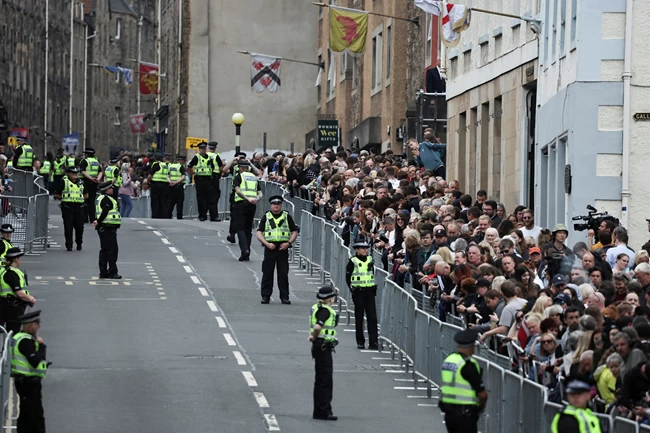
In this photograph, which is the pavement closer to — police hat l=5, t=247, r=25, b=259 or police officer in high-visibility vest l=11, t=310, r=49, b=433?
police officer in high-visibility vest l=11, t=310, r=49, b=433

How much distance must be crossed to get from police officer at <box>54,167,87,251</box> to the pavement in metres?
1.84

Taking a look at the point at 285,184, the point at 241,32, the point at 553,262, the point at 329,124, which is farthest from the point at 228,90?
the point at 553,262

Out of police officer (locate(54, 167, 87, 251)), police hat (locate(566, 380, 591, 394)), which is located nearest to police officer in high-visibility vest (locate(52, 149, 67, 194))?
police officer (locate(54, 167, 87, 251))

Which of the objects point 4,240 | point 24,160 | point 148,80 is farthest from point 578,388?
point 148,80

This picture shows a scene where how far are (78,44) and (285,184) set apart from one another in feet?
280

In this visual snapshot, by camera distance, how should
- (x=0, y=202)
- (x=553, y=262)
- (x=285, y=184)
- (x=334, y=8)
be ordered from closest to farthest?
(x=553, y=262) < (x=0, y=202) < (x=285, y=184) < (x=334, y=8)

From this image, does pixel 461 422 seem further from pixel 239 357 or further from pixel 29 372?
pixel 239 357

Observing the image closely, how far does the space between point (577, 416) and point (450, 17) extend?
69.7 ft

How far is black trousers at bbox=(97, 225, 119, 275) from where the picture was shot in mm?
32000

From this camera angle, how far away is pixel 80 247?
1497 inches

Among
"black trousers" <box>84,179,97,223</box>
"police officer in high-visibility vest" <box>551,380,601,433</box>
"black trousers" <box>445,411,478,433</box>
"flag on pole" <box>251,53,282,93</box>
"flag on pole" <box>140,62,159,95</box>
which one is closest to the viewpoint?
"police officer in high-visibility vest" <box>551,380,601,433</box>

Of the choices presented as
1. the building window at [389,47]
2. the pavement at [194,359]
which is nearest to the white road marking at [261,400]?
the pavement at [194,359]

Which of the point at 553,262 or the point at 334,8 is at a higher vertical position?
the point at 334,8

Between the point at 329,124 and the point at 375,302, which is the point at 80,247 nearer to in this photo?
the point at 375,302
